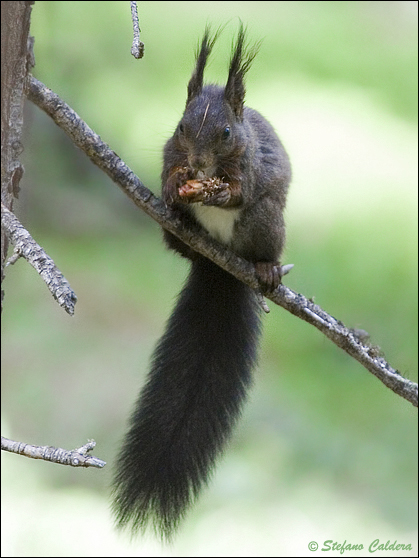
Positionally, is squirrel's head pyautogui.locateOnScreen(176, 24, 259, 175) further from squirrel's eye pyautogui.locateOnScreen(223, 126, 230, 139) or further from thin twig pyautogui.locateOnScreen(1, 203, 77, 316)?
thin twig pyautogui.locateOnScreen(1, 203, 77, 316)

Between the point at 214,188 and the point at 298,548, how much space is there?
2109 millimetres

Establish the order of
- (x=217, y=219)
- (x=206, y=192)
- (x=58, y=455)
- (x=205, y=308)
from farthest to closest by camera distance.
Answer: (x=205, y=308)
(x=217, y=219)
(x=206, y=192)
(x=58, y=455)

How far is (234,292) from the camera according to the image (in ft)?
8.11

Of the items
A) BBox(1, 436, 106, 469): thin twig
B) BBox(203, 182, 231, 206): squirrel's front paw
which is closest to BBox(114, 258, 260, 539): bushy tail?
BBox(203, 182, 231, 206): squirrel's front paw

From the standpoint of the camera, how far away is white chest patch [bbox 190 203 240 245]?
222cm

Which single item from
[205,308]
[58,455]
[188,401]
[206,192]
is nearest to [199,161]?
[206,192]

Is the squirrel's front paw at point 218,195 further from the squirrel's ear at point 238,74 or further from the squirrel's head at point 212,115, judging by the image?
the squirrel's ear at point 238,74

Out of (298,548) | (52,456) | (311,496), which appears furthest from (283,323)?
(52,456)

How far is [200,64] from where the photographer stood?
6.74ft

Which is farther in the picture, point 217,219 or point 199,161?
point 217,219

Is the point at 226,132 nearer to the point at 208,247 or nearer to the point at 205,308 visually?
the point at 208,247

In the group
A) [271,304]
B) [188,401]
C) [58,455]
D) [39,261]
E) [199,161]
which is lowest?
[58,455]

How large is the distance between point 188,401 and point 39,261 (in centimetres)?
108

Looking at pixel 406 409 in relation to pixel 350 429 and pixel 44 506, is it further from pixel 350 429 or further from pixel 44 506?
pixel 44 506
